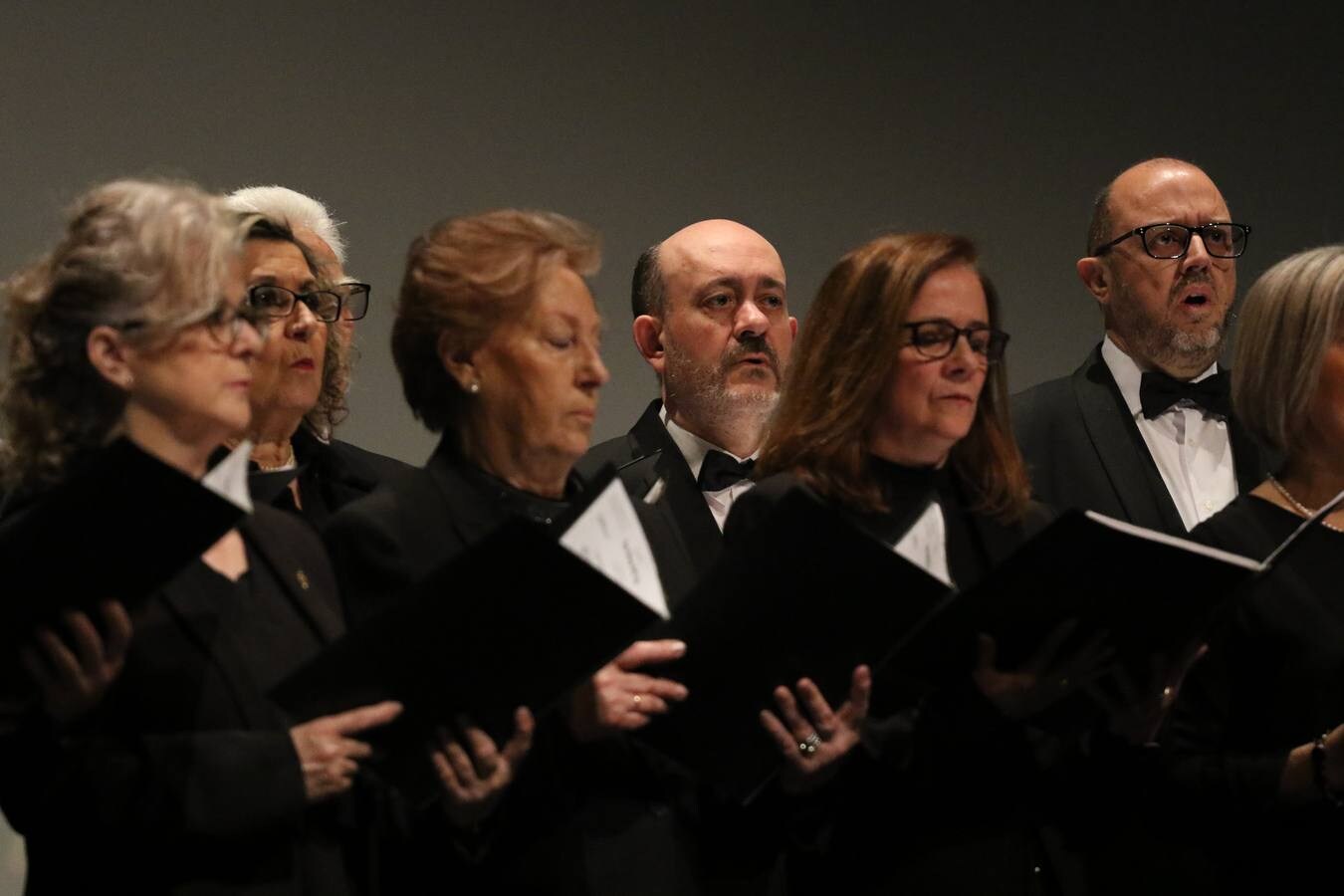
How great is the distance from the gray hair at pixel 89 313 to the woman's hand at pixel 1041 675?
116 cm

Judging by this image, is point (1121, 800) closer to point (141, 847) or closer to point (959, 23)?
point (141, 847)

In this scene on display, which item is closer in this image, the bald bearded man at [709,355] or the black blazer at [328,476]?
the black blazer at [328,476]

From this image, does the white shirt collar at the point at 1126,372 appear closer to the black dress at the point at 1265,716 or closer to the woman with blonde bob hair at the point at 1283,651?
the woman with blonde bob hair at the point at 1283,651

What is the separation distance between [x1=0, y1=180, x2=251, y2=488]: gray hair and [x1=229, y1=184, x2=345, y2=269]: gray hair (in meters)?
1.61

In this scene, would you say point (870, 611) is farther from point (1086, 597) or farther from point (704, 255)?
point (704, 255)

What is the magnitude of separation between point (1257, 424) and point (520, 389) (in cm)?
132

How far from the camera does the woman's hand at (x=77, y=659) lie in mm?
1965

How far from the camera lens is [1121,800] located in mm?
2787

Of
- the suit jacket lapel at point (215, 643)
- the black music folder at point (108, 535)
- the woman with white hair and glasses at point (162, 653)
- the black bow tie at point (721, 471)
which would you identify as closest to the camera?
the black music folder at point (108, 535)

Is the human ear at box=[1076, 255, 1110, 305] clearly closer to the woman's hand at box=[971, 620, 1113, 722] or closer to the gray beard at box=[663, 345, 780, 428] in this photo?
the gray beard at box=[663, 345, 780, 428]

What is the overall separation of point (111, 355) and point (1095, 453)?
7.06ft

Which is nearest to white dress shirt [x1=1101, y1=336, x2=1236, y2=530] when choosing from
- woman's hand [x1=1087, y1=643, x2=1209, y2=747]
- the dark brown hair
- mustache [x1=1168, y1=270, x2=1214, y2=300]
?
mustache [x1=1168, y1=270, x2=1214, y2=300]

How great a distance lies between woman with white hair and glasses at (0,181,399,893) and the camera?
2.07 meters

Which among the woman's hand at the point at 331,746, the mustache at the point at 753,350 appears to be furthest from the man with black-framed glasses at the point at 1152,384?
the woman's hand at the point at 331,746
